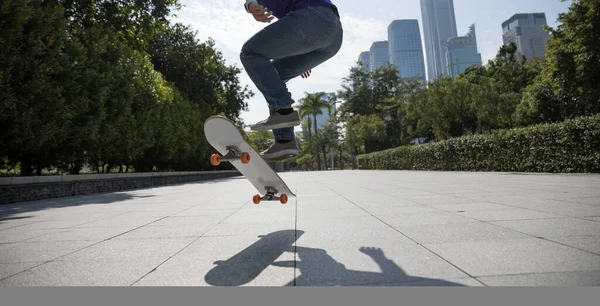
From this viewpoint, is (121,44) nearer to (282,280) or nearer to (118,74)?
(118,74)

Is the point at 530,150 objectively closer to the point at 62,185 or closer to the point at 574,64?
the point at 574,64

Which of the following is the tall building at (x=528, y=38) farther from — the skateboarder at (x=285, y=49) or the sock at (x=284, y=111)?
the sock at (x=284, y=111)

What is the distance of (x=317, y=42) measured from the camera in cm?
282

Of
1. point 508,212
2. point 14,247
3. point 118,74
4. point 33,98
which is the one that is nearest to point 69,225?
point 14,247

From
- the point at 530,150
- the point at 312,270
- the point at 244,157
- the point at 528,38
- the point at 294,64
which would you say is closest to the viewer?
the point at 312,270

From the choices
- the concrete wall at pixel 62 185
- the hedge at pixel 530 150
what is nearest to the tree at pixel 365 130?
the hedge at pixel 530 150

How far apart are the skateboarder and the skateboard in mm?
169

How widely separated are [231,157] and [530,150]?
13825mm

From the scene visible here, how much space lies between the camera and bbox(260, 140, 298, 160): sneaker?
3.14 meters

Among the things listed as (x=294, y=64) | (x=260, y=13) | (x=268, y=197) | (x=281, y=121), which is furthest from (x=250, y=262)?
(x=260, y=13)

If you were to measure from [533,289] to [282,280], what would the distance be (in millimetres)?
1170

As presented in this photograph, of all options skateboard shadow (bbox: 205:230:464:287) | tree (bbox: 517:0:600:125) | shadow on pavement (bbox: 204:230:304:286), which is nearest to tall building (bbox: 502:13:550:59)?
tree (bbox: 517:0:600:125)

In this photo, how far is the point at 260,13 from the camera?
3006 mm

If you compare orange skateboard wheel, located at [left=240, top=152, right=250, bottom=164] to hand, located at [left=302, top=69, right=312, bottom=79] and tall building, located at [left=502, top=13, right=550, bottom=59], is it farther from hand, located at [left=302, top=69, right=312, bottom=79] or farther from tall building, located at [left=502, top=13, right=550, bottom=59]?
tall building, located at [left=502, top=13, right=550, bottom=59]
